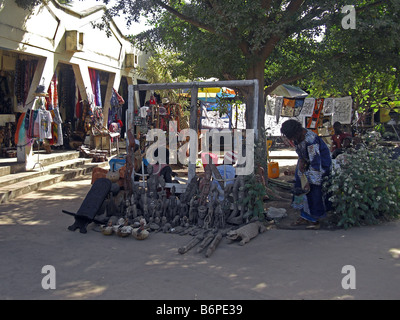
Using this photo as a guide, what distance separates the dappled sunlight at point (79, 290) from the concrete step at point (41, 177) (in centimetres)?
457

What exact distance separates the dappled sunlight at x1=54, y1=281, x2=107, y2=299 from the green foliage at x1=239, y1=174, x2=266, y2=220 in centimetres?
277

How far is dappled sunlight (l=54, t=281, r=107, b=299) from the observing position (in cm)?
A: 403

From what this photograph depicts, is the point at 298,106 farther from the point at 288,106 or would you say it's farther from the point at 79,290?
the point at 79,290

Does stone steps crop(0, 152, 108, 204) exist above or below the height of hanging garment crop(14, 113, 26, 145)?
below

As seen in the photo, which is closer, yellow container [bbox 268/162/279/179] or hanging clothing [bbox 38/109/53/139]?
hanging clothing [bbox 38/109/53/139]

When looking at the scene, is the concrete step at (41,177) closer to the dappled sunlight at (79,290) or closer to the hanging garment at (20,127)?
the hanging garment at (20,127)

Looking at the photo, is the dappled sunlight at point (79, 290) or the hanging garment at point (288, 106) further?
the hanging garment at point (288, 106)

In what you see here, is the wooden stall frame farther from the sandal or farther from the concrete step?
the concrete step

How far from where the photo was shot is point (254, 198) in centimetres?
641

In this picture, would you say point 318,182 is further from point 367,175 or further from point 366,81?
point 366,81

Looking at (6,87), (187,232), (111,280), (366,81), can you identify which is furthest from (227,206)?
(6,87)

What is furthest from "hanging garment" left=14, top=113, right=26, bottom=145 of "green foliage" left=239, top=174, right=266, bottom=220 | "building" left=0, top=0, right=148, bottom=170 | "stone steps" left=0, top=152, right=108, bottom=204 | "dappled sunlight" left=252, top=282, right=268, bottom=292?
"dappled sunlight" left=252, top=282, right=268, bottom=292

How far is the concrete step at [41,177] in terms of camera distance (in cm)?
876

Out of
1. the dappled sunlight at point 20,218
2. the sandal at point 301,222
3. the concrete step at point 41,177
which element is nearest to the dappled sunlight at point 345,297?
the sandal at point 301,222
